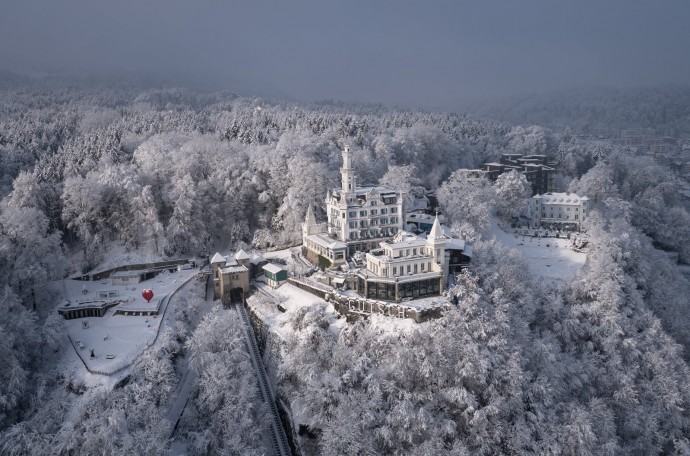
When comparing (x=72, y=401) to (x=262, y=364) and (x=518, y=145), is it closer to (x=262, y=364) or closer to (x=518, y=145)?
(x=262, y=364)

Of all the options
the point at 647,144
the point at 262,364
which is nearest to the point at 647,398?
the point at 262,364

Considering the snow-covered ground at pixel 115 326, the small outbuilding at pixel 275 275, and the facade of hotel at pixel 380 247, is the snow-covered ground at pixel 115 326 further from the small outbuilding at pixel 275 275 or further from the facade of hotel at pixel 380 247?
the facade of hotel at pixel 380 247

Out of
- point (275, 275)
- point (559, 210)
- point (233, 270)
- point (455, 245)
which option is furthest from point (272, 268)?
point (559, 210)

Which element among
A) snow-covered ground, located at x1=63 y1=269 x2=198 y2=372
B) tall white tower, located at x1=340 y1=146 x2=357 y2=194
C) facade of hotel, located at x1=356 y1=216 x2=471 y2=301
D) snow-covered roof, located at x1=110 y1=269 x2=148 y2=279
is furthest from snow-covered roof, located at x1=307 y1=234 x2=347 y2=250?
snow-covered roof, located at x1=110 y1=269 x2=148 y2=279

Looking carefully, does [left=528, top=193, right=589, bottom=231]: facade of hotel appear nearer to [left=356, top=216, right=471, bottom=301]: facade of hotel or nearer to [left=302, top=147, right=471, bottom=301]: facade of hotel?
[left=302, top=147, right=471, bottom=301]: facade of hotel

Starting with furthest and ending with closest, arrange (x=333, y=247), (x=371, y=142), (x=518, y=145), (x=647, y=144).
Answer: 1. (x=647, y=144)
2. (x=518, y=145)
3. (x=371, y=142)
4. (x=333, y=247)
